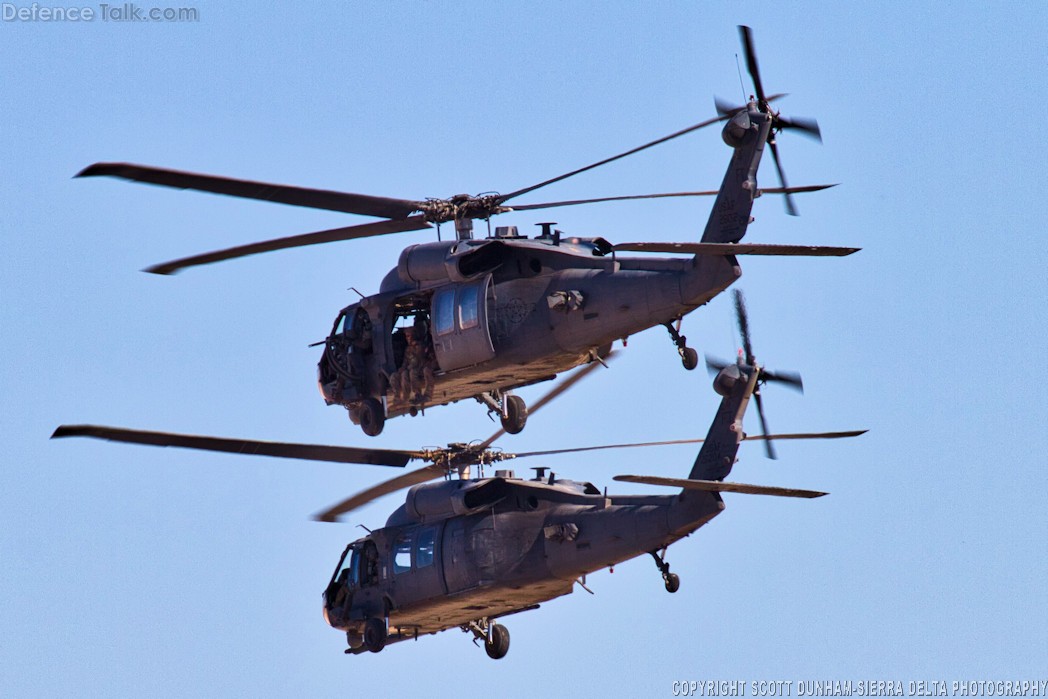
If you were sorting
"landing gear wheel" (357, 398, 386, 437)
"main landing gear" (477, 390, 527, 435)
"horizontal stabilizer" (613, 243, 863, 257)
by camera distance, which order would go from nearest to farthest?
"horizontal stabilizer" (613, 243, 863, 257)
"landing gear wheel" (357, 398, 386, 437)
"main landing gear" (477, 390, 527, 435)

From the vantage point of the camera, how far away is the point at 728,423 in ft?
134

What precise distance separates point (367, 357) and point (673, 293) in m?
7.41

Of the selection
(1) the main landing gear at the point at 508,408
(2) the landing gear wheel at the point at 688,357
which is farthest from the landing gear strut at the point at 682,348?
(1) the main landing gear at the point at 508,408

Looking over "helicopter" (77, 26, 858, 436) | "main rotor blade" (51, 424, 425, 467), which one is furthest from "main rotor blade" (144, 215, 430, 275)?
"main rotor blade" (51, 424, 425, 467)

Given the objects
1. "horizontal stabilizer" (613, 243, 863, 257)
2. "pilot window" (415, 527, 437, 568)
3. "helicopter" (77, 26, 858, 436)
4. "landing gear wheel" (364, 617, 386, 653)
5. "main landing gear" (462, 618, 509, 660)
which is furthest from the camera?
"main landing gear" (462, 618, 509, 660)

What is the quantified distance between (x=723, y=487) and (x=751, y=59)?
738 centimetres

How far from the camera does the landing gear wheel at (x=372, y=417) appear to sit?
141 feet

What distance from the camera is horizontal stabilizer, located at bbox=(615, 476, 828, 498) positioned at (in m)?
36.9

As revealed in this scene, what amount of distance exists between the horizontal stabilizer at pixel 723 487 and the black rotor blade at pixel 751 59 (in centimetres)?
669

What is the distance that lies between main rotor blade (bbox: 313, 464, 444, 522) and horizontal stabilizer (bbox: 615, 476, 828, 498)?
857cm

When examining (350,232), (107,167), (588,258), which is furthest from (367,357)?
(107,167)

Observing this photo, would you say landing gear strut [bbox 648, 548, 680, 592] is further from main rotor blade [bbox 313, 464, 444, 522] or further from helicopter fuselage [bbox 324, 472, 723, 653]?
main rotor blade [bbox 313, 464, 444, 522]

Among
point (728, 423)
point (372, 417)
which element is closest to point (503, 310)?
point (372, 417)

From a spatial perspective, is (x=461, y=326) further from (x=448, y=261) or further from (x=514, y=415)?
(x=514, y=415)
